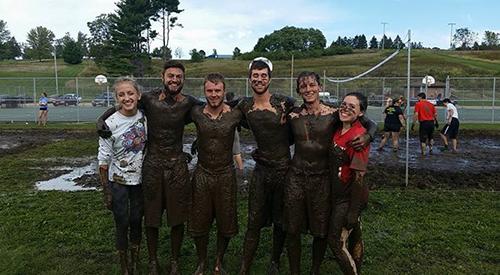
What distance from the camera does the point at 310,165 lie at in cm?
425

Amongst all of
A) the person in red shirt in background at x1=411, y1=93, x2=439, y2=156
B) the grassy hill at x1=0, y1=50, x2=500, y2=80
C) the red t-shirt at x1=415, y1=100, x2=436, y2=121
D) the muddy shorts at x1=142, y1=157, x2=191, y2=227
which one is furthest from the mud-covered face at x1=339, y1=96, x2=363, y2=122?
the grassy hill at x1=0, y1=50, x2=500, y2=80

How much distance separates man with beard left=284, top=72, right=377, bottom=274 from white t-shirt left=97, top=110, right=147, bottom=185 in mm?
1461

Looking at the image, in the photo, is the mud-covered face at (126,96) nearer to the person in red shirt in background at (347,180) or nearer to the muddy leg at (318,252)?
the person in red shirt in background at (347,180)

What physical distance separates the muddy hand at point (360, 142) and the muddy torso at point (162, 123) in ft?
5.60

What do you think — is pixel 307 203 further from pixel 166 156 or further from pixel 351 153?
pixel 166 156

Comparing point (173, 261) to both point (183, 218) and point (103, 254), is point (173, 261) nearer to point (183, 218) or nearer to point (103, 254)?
point (183, 218)

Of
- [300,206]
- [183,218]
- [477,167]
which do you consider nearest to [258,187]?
[300,206]

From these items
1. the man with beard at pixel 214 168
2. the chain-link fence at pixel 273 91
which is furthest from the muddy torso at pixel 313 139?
the chain-link fence at pixel 273 91

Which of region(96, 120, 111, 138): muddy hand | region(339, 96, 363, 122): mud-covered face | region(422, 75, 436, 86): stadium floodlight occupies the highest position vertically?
region(422, 75, 436, 86): stadium floodlight

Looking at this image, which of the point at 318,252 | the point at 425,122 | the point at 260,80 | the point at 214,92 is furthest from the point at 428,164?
the point at 214,92

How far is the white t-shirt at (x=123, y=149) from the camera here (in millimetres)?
4379

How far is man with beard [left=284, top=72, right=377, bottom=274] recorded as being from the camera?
421 cm

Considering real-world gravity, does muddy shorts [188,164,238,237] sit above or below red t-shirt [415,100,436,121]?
below

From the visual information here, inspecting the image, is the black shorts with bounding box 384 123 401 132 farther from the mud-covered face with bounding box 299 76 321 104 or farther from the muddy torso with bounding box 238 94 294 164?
the mud-covered face with bounding box 299 76 321 104
